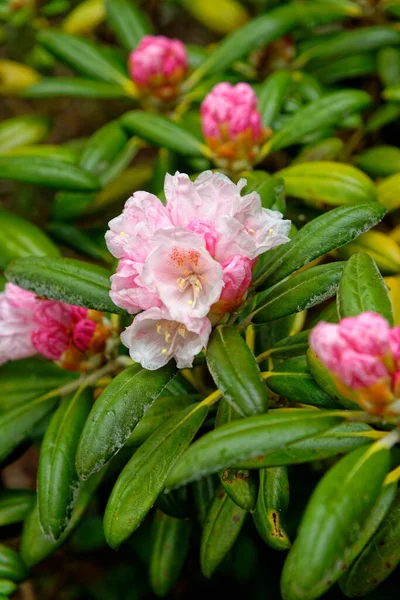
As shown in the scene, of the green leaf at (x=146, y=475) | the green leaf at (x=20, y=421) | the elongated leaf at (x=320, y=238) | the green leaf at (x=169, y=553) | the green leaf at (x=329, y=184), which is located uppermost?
the elongated leaf at (x=320, y=238)

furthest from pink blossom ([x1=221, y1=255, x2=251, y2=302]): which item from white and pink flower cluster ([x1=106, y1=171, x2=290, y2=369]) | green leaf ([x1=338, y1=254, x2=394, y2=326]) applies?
green leaf ([x1=338, y1=254, x2=394, y2=326])

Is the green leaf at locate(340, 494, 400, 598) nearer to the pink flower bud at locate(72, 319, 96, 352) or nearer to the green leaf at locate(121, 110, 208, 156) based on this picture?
the pink flower bud at locate(72, 319, 96, 352)

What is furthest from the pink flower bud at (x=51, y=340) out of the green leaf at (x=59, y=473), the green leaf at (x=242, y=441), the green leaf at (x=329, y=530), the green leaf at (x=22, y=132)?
the green leaf at (x=22, y=132)

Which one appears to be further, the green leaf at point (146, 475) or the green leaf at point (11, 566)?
the green leaf at point (11, 566)

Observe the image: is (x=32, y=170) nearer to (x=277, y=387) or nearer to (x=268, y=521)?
(x=277, y=387)

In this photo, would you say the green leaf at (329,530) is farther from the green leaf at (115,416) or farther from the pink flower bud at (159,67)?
the pink flower bud at (159,67)

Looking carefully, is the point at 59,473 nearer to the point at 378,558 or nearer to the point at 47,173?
the point at 378,558
